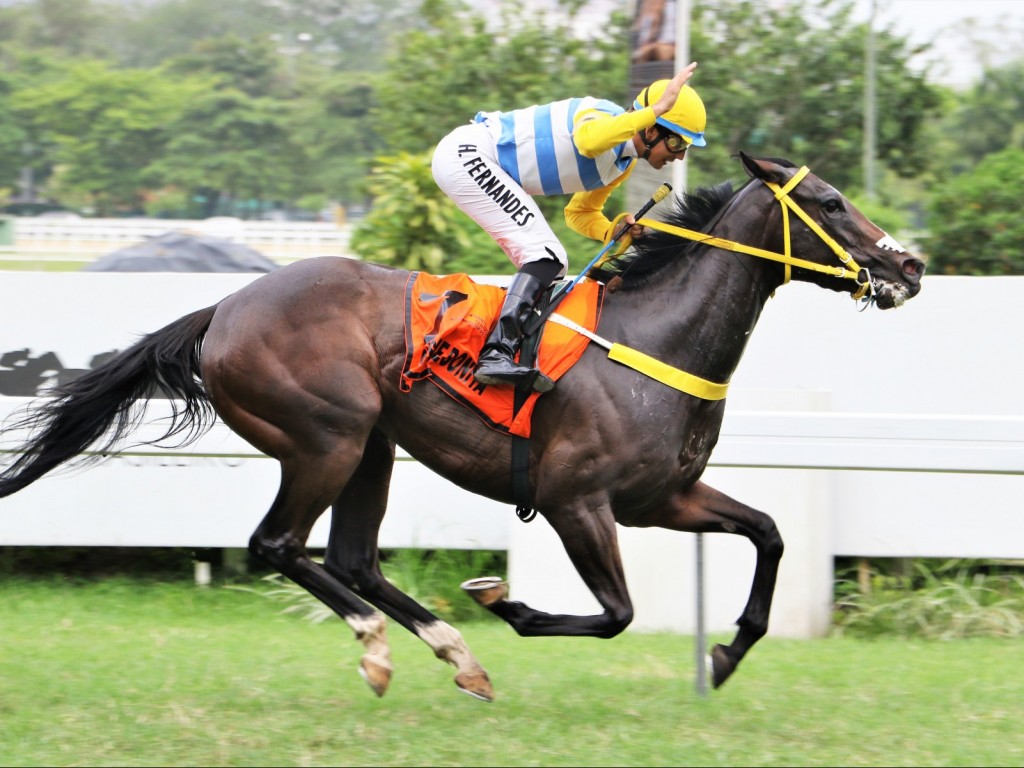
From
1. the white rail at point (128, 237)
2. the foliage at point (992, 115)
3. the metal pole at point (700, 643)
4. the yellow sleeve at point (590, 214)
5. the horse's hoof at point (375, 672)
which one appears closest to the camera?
the horse's hoof at point (375, 672)

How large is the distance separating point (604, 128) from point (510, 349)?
Result: 0.84m

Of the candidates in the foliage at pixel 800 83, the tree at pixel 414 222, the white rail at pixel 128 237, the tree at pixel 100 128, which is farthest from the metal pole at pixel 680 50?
the tree at pixel 100 128

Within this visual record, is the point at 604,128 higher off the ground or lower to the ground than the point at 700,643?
higher

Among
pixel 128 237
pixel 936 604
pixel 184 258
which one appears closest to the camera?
pixel 936 604

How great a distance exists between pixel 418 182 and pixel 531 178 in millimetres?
4515

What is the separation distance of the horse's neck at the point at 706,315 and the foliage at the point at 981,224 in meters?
6.06

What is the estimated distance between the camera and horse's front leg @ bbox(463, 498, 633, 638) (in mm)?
4562

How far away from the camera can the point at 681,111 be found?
4613 millimetres

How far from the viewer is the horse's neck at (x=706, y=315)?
186 inches

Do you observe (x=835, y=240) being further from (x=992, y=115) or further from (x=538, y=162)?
(x=992, y=115)

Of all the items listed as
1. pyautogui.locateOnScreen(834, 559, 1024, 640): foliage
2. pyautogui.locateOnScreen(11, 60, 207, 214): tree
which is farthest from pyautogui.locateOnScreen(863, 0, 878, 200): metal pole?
pyautogui.locateOnScreen(11, 60, 207, 214): tree

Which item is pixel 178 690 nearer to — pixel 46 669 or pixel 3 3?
pixel 46 669

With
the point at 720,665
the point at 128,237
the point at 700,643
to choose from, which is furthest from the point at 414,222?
the point at 128,237

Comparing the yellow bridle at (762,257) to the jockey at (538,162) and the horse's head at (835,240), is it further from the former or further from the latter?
the jockey at (538,162)
